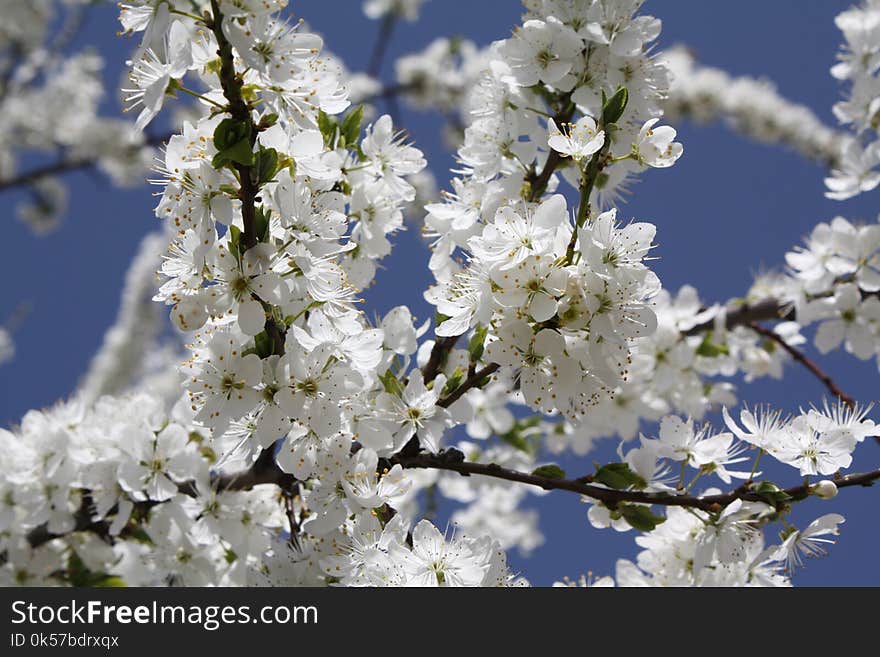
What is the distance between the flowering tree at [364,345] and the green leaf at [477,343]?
0.03 ft

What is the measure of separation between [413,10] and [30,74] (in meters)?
→ 3.49

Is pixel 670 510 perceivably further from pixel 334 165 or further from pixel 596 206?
pixel 334 165

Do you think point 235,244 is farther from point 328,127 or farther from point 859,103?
point 859,103

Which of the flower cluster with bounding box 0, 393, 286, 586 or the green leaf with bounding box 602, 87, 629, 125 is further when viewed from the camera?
the flower cluster with bounding box 0, 393, 286, 586

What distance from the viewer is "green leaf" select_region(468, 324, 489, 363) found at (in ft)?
5.86

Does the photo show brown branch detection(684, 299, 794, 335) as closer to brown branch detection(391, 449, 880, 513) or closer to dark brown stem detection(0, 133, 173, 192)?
brown branch detection(391, 449, 880, 513)

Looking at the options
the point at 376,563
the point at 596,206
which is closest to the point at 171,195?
the point at 376,563

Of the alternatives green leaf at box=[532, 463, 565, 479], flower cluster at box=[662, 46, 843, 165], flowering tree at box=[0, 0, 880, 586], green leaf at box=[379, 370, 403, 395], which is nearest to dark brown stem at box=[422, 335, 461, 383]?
flowering tree at box=[0, 0, 880, 586]

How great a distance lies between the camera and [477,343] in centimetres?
182

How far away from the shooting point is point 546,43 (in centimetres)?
196

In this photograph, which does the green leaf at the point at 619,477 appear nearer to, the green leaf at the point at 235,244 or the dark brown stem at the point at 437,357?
the dark brown stem at the point at 437,357

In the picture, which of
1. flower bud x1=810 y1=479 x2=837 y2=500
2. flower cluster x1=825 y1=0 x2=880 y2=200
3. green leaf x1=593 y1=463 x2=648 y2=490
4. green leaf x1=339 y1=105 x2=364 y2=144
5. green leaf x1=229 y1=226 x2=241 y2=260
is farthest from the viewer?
flower cluster x1=825 y1=0 x2=880 y2=200

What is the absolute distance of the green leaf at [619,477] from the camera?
5.94ft

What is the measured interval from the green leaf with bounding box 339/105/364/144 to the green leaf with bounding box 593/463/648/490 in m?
1.02
